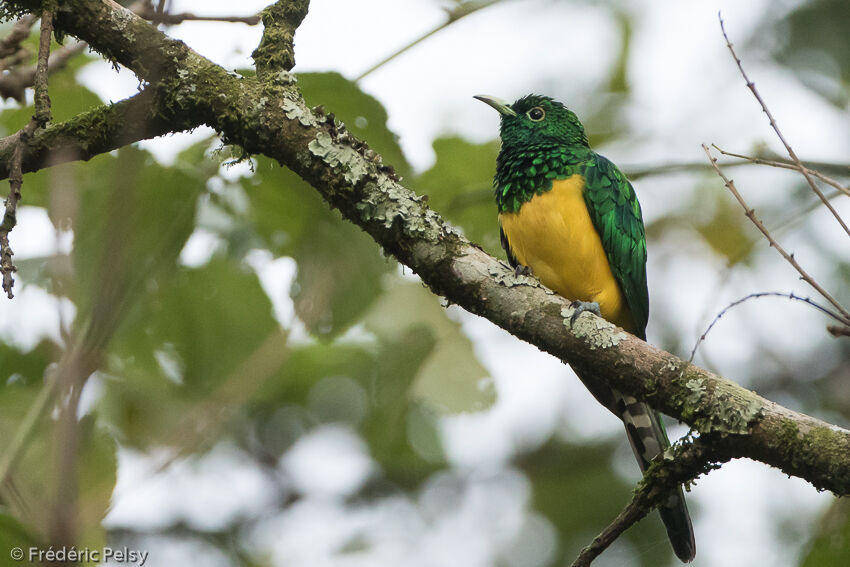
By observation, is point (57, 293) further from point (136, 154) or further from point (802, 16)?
point (802, 16)

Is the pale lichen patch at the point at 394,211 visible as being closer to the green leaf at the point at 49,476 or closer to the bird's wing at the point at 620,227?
the green leaf at the point at 49,476

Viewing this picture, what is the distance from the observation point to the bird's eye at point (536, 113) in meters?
5.54

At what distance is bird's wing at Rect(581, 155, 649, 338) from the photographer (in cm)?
484

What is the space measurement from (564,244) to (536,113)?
3.94ft

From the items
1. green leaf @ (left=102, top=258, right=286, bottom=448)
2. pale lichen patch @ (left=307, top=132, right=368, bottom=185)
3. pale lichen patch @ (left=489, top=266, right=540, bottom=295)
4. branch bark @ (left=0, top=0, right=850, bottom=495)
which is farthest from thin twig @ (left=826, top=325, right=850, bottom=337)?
green leaf @ (left=102, top=258, right=286, bottom=448)

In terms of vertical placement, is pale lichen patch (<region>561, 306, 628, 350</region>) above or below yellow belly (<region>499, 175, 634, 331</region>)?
below

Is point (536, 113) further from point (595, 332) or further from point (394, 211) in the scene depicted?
point (595, 332)

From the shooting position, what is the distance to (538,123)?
546 centimetres

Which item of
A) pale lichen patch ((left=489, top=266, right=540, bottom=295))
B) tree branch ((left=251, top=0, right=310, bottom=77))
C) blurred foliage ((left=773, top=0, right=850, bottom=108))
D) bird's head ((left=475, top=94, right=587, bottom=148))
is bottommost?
pale lichen patch ((left=489, top=266, right=540, bottom=295))

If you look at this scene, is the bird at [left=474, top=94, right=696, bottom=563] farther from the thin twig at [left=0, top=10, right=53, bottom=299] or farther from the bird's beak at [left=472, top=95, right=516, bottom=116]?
the thin twig at [left=0, top=10, right=53, bottom=299]

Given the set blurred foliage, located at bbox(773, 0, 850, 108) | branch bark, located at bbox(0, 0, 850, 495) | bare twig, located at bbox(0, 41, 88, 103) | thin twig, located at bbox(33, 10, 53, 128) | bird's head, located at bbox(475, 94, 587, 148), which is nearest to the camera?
thin twig, located at bbox(33, 10, 53, 128)

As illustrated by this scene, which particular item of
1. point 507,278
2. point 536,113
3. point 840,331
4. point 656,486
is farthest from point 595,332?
point 536,113

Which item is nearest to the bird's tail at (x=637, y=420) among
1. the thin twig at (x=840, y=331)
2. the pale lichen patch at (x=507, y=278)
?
the pale lichen patch at (x=507, y=278)

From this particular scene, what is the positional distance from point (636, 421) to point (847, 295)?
3.01 m
